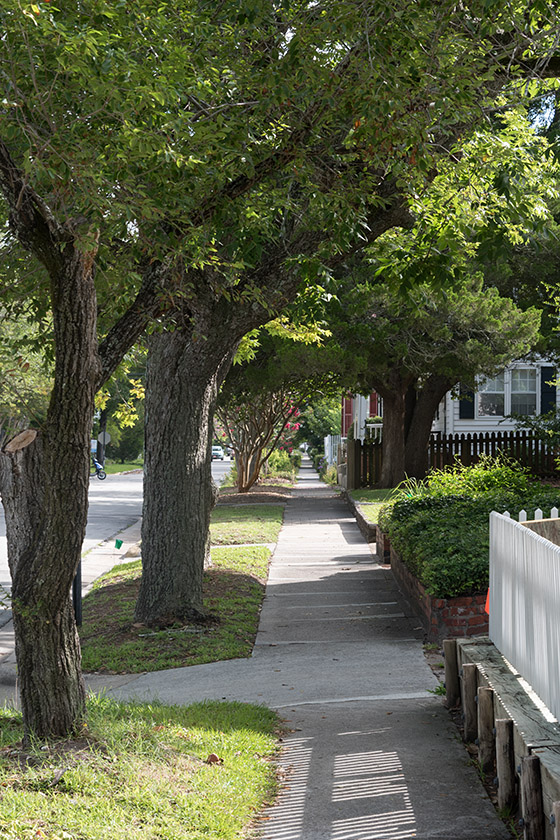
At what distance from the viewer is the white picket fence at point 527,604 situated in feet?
16.1

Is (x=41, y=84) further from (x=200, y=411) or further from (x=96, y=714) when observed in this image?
(x=200, y=411)

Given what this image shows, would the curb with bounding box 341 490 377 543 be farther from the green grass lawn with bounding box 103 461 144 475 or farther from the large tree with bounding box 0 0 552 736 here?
the green grass lawn with bounding box 103 461 144 475

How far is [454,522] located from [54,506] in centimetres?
659

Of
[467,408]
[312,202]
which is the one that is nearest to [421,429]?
[467,408]

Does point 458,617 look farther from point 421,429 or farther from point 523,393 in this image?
point 523,393

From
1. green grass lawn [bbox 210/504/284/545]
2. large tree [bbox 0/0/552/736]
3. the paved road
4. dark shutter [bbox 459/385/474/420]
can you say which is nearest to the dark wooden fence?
dark shutter [bbox 459/385/474/420]

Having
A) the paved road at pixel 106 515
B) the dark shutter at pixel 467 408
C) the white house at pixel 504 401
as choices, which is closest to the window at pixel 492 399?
the white house at pixel 504 401

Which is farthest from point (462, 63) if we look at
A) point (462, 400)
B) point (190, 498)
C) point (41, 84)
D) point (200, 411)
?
point (462, 400)

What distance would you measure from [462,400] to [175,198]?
83.1ft

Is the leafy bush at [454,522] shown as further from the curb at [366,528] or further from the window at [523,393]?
the window at [523,393]

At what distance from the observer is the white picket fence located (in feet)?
16.1

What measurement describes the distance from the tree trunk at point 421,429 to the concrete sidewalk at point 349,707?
47.1 feet

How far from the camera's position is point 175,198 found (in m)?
6.45

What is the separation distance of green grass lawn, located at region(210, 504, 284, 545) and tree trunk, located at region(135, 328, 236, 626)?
23.9 feet
